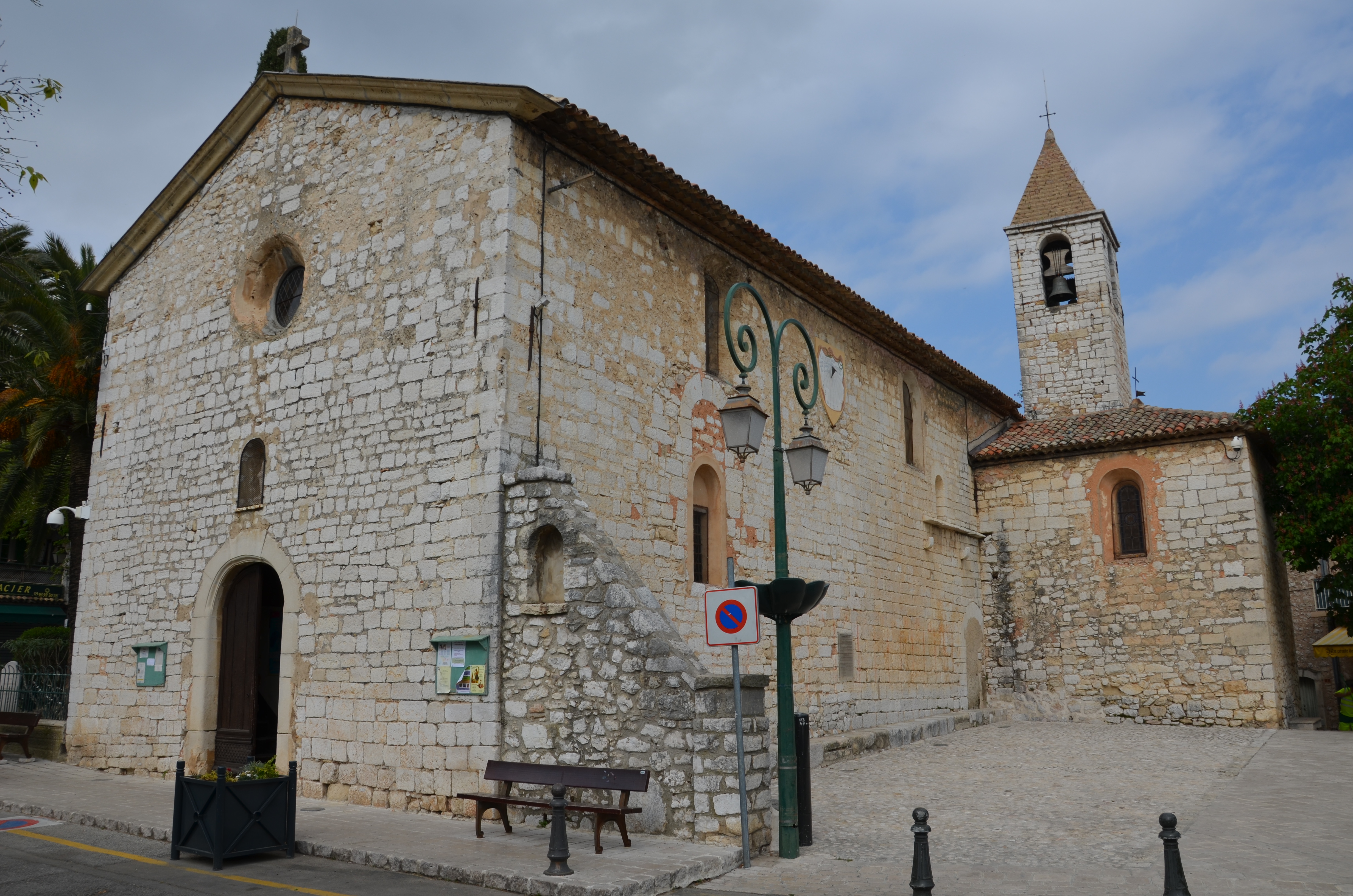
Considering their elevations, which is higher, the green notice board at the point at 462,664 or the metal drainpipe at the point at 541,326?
the metal drainpipe at the point at 541,326

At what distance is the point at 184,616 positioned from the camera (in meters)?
12.6

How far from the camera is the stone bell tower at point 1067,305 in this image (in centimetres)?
2530

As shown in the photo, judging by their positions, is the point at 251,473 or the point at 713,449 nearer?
the point at 251,473

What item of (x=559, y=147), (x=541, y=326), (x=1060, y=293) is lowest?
(x=541, y=326)

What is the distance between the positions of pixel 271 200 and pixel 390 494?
4.77m

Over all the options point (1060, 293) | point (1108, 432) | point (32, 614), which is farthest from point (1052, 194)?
point (32, 614)

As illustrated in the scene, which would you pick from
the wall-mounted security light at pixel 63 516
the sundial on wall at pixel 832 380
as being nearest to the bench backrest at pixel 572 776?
the sundial on wall at pixel 832 380

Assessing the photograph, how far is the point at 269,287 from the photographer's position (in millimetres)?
13055

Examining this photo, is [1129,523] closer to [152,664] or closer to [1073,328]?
[1073,328]

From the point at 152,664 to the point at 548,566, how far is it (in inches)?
249

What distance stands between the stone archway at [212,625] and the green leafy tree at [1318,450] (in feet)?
56.5

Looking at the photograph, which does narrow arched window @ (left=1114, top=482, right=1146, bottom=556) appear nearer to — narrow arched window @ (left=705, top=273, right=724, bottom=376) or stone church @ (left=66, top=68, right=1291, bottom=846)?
stone church @ (left=66, top=68, right=1291, bottom=846)

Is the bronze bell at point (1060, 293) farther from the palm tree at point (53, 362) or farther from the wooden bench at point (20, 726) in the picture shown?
the wooden bench at point (20, 726)

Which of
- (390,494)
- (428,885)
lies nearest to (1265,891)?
(428,885)
